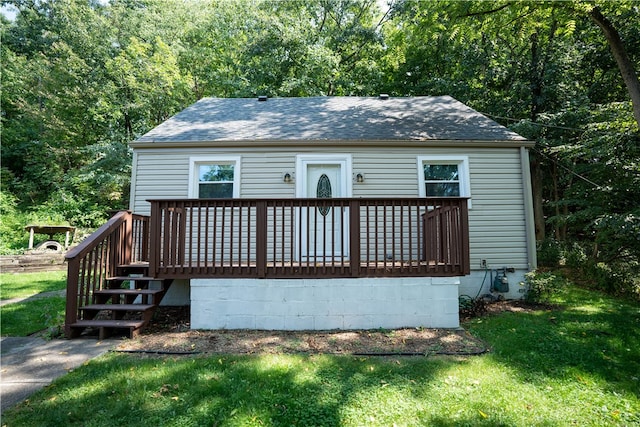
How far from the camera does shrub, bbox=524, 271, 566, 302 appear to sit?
5652 mm

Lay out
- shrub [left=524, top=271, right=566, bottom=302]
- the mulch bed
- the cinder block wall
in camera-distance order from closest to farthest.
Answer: the mulch bed < the cinder block wall < shrub [left=524, top=271, right=566, bottom=302]

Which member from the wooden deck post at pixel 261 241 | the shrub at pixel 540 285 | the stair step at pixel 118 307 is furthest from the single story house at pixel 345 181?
the stair step at pixel 118 307

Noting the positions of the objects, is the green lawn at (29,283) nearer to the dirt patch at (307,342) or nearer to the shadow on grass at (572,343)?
the dirt patch at (307,342)

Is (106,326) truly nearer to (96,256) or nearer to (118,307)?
(118,307)

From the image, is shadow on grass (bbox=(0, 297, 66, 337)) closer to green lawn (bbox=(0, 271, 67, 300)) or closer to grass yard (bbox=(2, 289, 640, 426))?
green lawn (bbox=(0, 271, 67, 300))

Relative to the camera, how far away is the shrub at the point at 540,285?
18.5 feet

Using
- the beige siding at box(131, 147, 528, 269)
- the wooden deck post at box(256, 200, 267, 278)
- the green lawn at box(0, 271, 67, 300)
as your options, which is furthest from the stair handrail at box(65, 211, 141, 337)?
the green lawn at box(0, 271, 67, 300)

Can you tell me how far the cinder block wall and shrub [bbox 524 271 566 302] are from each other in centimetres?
235

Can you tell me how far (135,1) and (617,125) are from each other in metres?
22.6

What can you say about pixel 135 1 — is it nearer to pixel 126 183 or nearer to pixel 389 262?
pixel 126 183

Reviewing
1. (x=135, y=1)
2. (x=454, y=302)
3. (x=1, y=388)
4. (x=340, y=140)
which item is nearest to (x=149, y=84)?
(x=135, y=1)

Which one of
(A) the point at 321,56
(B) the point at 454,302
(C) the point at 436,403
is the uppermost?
(A) the point at 321,56

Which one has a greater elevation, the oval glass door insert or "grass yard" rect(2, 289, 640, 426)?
the oval glass door insert

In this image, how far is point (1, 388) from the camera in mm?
2865
